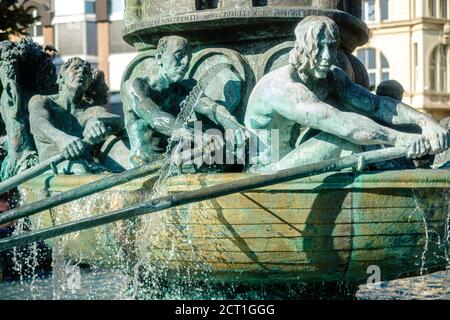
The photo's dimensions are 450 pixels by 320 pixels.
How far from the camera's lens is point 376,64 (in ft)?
138

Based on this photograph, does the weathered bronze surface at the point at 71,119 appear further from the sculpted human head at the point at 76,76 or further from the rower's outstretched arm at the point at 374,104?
the rower's outstretched arm at the point at 374,104

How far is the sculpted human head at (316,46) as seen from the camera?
552 cm

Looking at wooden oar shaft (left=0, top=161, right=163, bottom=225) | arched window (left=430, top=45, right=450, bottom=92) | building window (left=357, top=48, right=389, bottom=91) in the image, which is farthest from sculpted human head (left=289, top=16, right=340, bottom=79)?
arched window (left=430, top=45, right=450, bottom=92)

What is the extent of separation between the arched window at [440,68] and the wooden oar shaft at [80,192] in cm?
3724

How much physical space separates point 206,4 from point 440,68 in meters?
36.5

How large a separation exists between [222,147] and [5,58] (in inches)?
130

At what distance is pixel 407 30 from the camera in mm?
41781

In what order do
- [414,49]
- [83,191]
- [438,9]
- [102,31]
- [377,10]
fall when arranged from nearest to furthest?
[83,191] → [414,49] → [377,10] → [438,9] → [102,31]

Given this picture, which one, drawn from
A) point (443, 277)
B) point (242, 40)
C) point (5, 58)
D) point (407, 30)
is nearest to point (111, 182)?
point (242, 40)

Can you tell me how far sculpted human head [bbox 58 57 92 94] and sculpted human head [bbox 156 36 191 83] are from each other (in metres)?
1.18

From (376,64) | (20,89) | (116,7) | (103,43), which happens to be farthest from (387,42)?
(20,89)

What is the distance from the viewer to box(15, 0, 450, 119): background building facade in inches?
1626

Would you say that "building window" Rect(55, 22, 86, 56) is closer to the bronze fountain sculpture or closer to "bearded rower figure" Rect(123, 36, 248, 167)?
"bearded rower figure" Rect(123, 36, 248, 167)

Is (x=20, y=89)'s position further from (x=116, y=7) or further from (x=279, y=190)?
(x=116, y=7)
